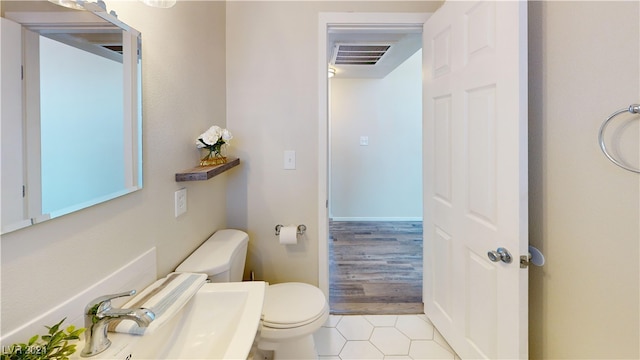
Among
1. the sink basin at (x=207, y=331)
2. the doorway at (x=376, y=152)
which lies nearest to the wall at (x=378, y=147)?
the doorway at (x=376, y=152)

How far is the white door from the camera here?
3.59ft

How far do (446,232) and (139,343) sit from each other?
148 centimetres

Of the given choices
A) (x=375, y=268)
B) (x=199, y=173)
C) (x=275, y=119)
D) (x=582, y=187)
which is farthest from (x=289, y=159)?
(x=375, y=268)

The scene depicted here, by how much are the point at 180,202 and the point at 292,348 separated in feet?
2.86

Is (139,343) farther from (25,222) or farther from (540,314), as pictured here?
(540,314)

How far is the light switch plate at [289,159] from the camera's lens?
1895mm

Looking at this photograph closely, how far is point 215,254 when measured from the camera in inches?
54.8

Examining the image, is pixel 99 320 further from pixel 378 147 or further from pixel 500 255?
pixel 378 147

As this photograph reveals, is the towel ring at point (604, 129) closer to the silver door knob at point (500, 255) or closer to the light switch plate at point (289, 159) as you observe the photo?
the silver door knob at point (500, 255)

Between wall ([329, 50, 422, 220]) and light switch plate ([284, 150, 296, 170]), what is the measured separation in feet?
8.25

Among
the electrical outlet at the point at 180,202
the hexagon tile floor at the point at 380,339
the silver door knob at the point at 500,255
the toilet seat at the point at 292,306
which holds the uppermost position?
the electrical outlet at the point at 180,202

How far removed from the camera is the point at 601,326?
3.07 feet

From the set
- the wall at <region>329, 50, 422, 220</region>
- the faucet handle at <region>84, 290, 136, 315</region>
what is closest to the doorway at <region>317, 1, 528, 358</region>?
the faucet handle at <region>84, 290, 136, 315</region>

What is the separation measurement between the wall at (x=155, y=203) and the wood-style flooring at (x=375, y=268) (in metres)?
1.21
